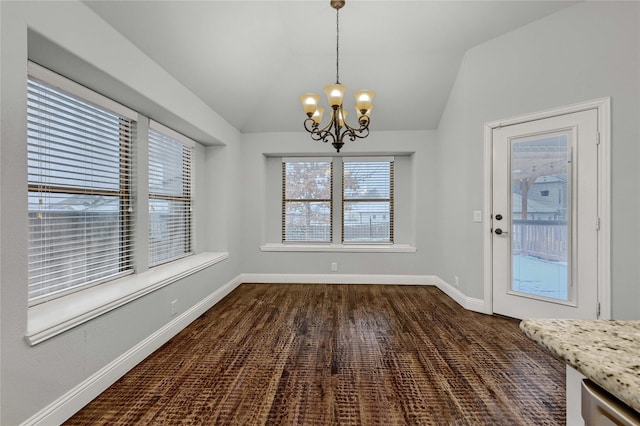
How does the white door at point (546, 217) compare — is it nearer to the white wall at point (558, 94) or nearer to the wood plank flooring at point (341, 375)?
the white wall at point (558, 94)

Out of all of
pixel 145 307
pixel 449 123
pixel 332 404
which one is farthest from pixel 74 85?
Result: pixel 449 123

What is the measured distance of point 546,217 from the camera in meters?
2.82

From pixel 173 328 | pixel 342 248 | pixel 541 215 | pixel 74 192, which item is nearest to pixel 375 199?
pixel 342 248

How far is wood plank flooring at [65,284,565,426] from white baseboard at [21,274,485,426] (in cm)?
6

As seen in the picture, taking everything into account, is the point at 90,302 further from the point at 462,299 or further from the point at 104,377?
the point at 462,299

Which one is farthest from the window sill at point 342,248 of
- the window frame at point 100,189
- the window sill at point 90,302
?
the window frame at point 100,189

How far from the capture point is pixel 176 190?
3311mm

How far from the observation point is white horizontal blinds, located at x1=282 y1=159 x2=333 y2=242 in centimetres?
466

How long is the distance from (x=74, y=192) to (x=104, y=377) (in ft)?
4.27

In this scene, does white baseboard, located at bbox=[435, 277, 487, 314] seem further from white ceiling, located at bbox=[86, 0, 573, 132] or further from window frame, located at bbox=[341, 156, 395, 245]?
white ceiling, located at bbox=[86, 0, 573, 132]

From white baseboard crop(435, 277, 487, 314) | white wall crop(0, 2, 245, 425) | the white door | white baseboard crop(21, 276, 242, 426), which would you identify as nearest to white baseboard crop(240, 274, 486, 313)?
white baseboard crop(435, 277, 487, 314)

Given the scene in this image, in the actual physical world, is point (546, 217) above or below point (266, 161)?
below

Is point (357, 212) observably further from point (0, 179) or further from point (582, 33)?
point (0, 179)

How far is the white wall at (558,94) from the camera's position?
7.61 feet
